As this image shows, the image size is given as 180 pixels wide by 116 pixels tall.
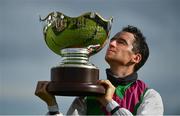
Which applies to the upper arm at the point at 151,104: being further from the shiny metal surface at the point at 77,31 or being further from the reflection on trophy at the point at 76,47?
the shiny metal surface at the point at 77,31

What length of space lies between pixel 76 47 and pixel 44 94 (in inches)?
16.8

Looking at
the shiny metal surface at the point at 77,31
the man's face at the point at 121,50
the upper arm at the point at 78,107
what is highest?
the shiny metal surface at the point at 77,31

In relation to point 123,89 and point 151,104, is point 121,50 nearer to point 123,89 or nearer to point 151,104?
point 123,89

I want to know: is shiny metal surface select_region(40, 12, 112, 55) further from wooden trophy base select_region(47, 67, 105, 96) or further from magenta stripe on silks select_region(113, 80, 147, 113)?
magenta stripe on silks select_region(113, 80, 147, 113)

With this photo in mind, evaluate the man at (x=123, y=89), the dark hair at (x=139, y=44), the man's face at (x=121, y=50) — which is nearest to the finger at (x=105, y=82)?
the man at (x=123, y=89)

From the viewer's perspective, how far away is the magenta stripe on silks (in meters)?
4.58

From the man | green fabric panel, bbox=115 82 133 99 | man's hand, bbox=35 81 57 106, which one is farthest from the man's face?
man's hand, bbox=35 81 57 106

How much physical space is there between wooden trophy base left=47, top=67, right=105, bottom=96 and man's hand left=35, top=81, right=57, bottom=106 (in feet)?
0.12

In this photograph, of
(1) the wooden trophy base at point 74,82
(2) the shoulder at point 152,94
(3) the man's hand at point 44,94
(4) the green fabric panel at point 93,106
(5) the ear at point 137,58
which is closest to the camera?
(1) the wooden trophy base at point 74,82

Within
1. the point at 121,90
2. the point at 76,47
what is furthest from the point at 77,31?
the point at 121,90

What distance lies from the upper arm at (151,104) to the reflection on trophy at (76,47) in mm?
354

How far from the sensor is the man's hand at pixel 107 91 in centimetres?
439

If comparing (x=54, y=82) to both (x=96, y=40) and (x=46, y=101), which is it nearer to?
(x=46, y=101)

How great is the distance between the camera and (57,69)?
4.43 metres
